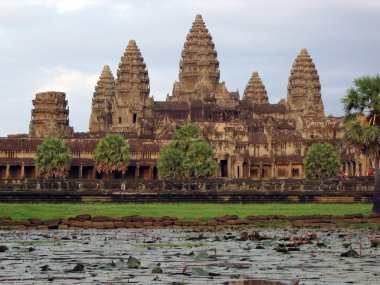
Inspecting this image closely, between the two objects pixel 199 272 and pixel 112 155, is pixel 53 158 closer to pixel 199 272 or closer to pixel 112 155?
pixel 112 155

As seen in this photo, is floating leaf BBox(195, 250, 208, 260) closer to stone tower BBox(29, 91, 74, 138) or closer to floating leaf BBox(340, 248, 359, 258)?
floating leaf BBox(340, 248, 359, 258)

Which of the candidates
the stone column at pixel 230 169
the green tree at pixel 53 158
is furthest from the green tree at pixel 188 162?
the stone column at pixel 230 169

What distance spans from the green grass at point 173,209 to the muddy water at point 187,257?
45.3 ft

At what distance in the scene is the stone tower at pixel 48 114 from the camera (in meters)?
181

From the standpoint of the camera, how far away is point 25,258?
40.0m

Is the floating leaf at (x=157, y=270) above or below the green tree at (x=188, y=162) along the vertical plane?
below

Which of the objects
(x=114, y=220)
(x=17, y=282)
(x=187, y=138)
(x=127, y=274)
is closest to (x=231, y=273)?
(x=127, y=274)

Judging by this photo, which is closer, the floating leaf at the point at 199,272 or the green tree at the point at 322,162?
the floating leaf at the point at 199,272

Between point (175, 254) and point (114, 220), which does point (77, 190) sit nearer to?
point (114, 220)

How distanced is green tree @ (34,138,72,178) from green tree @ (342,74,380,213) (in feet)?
261

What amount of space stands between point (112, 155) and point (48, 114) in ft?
108

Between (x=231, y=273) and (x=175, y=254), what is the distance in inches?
264

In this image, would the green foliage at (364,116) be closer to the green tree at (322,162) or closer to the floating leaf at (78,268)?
the floating leaf at (78,268)

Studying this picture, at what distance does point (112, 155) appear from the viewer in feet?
496
